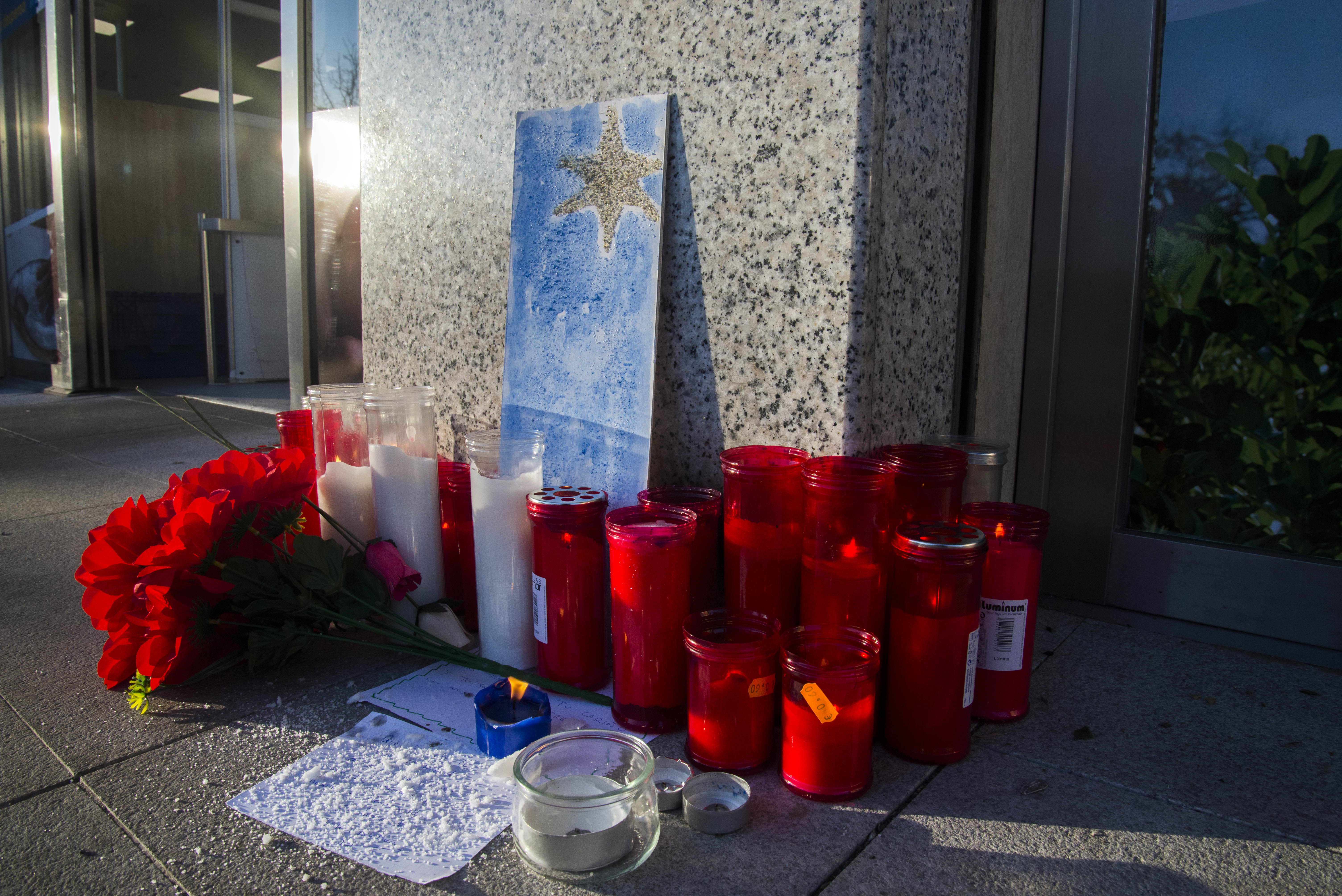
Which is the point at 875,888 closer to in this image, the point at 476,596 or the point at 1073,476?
the point at 476,596

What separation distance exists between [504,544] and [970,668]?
1.12 meters

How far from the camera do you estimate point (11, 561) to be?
2.84 m

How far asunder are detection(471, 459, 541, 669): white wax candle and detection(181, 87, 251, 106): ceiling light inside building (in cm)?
896

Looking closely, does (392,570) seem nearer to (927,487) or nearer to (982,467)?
(927,487)

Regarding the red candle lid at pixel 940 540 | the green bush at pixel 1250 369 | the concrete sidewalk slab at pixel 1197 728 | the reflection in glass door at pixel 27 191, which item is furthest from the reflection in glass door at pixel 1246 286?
the reflection in glass door at pixel 27 191

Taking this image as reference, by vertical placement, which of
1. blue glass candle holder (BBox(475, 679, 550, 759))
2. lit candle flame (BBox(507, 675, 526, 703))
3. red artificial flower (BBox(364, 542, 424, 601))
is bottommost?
blue glass candle holder (BBox(475, 679, 550, 759))

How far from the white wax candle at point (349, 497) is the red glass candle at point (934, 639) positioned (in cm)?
148

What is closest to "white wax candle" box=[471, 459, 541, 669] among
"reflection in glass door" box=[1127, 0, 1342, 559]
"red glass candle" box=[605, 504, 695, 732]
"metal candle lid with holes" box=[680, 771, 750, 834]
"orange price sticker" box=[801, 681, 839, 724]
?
"red glass candle" box=[605, 504, 695, 732]

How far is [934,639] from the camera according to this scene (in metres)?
→ 1.60

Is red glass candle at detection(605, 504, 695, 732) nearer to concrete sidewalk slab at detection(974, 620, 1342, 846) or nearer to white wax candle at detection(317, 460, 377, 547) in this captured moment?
concrete sidewalk slab at detection(974, 620, 1342, 846)

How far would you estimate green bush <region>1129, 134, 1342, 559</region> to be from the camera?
216cm

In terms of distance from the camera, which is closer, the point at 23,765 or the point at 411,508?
the point at 23,765

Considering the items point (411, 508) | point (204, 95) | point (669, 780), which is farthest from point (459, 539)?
point (204, 95)

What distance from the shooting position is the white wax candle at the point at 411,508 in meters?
2.25
